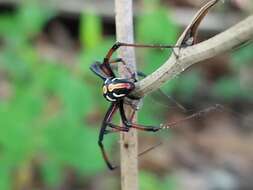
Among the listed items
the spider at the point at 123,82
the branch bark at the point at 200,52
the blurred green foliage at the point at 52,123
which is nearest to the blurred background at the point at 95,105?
the blurred green foliage at the point at 52,123

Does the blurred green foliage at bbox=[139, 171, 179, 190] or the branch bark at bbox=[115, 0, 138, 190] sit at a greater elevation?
the blurred green foliage at bbox=[139, 171, 179, 190]

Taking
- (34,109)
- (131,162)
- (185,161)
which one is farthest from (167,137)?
(131,162)

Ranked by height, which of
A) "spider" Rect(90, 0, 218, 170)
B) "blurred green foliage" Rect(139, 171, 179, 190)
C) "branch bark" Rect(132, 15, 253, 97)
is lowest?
"branch bark" Rect(132, 15, 253, 97)

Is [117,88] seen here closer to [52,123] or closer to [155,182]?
[52,123]

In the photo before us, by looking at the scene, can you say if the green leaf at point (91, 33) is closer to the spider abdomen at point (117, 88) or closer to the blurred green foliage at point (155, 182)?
the blurred green foliage at point (155, 182)

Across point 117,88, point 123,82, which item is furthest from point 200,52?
point 117,88

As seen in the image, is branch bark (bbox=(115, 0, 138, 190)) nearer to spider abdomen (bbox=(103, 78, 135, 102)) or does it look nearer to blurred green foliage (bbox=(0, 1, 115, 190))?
spider abdomen (bbox=(103, 78, 135, 102))

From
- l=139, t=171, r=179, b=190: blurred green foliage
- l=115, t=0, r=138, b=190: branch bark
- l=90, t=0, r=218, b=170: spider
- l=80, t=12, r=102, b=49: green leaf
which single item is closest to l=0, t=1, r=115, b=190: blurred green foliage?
l=80, t=12, r=102, b=49: green leaf
